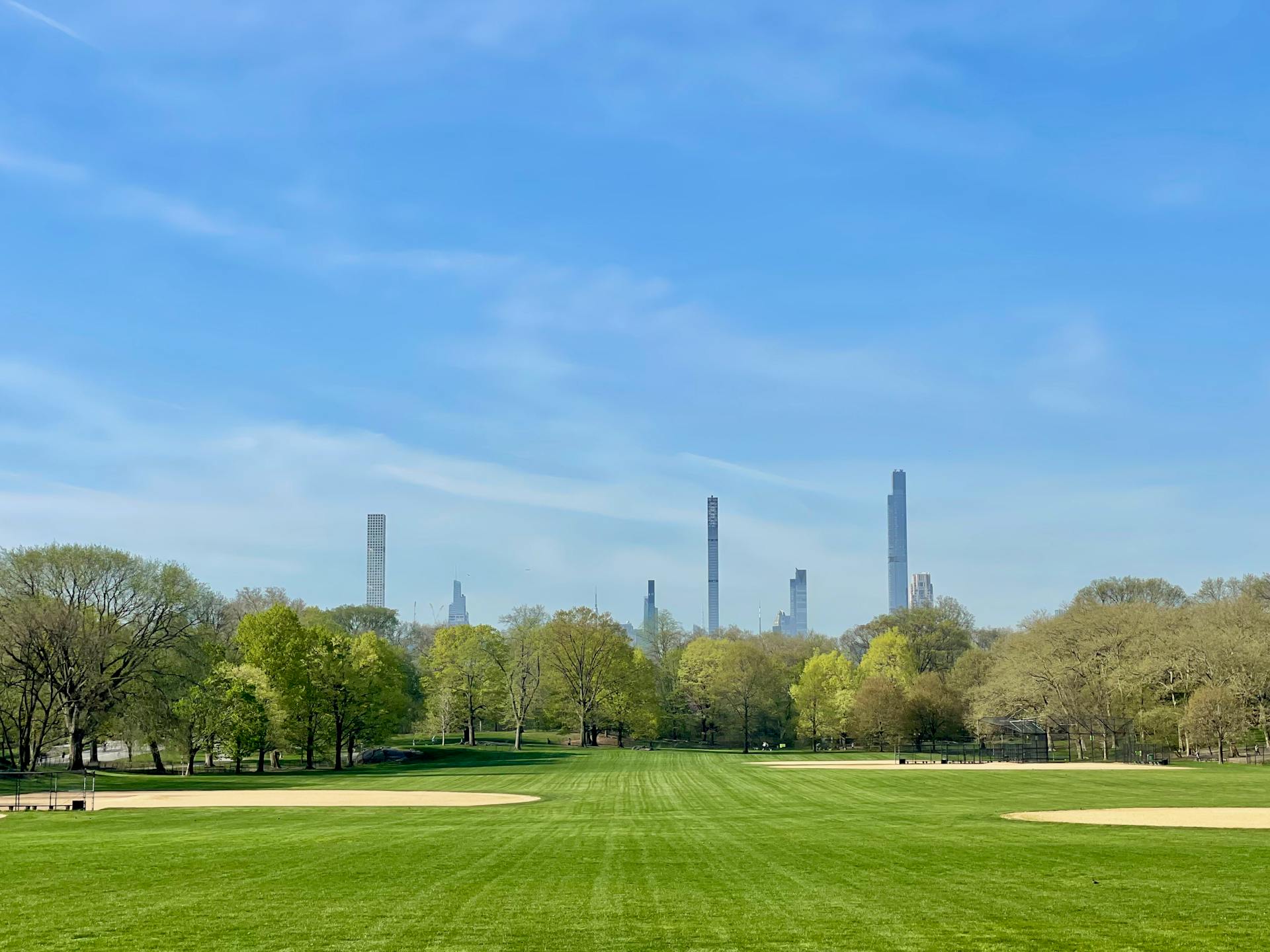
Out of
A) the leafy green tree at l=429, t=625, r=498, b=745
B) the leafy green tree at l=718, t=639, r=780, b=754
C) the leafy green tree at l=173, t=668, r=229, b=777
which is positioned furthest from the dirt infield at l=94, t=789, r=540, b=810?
the leafy green tree at l=718, t=639, r=780, b=754

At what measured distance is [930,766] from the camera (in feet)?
254

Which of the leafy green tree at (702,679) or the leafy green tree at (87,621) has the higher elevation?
the leafy green tree at (87,621)

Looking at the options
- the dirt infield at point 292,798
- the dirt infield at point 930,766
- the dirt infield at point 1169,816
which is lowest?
the dirt infield at point 930,766

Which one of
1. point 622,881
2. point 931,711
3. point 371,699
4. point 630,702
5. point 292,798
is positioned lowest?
point 931,711

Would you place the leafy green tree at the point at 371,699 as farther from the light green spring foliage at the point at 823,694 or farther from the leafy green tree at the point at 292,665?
the light green spring foliage at the point at 823,694

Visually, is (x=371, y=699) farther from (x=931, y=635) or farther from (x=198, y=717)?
(x=931, y=635)

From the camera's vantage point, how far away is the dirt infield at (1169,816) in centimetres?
3275

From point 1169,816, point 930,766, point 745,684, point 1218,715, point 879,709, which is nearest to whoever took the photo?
point 1169,816

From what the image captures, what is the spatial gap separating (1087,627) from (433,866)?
76.1 m

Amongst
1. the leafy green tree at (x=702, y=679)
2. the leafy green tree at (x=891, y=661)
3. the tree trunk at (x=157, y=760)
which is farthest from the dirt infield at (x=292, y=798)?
the leafy green tree at (x=702, y=679)

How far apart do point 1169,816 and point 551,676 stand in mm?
79712

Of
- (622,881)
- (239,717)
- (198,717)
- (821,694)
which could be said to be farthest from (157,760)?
(821,694)

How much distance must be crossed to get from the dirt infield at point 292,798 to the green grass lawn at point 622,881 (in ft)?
12.3

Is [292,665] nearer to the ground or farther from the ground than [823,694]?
farther from the ground
